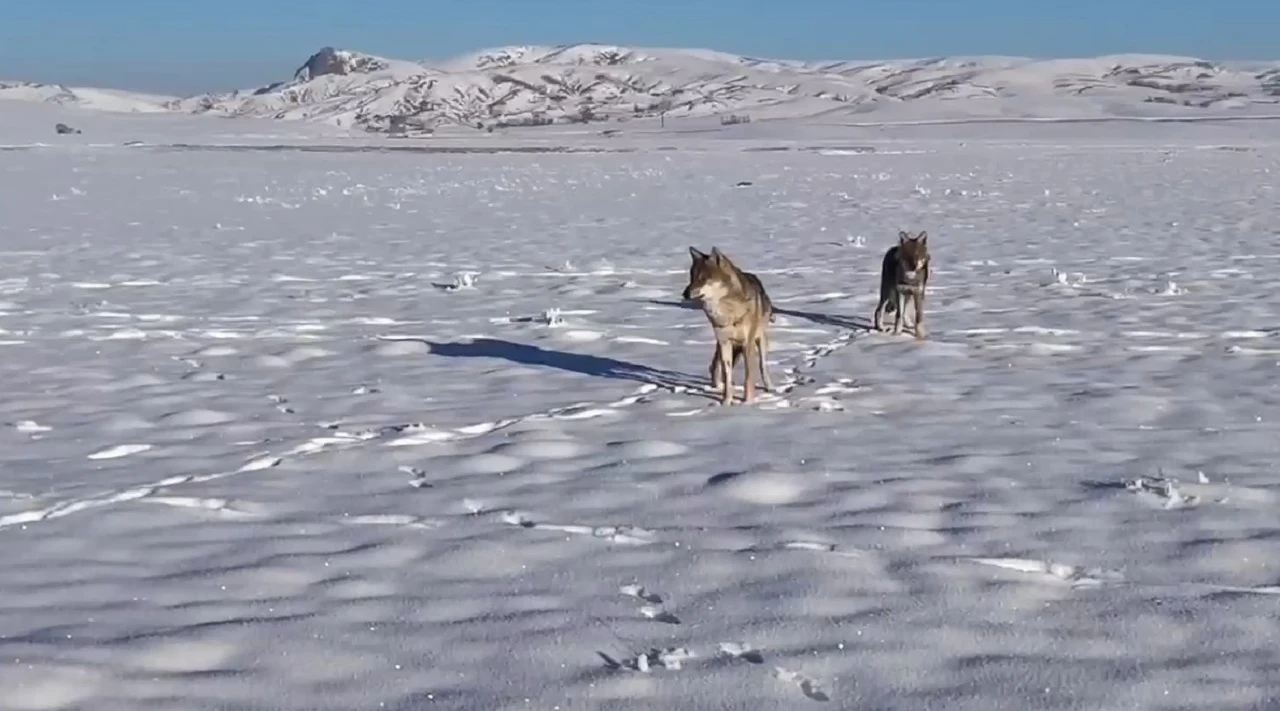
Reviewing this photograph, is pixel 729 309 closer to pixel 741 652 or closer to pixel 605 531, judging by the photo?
pixel 605 531

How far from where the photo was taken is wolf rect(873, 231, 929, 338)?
10359 millimetres

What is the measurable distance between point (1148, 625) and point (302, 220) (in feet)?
64.9

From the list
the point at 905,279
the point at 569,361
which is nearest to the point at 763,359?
the point at 569,361

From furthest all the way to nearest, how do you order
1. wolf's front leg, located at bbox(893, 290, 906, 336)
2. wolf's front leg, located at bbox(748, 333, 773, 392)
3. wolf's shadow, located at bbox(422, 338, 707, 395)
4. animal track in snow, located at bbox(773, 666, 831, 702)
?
wolf's front leg, located at bbox(893, 290, 906, 336) < wolf's shadow, located at bbox(422, 338, 707, 395) < wolf's front leg, located at bbox(748, 333, 773, 392) < animal track in snow, located at bbox(773, 666, 831, 702)

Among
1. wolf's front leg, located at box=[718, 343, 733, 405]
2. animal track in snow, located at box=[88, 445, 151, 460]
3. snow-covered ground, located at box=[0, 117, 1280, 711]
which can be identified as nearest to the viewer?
snow-covered ground, located at box=[0, 117, 1280, 711]

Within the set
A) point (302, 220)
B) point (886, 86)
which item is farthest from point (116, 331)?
point (886, 86)

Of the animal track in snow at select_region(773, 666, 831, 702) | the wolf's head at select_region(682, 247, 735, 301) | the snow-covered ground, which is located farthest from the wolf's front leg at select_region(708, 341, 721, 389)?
the animal track in snow at select_region(773, 666, 831, 702)

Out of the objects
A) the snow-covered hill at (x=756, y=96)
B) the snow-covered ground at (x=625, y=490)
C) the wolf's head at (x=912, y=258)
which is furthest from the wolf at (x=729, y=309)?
the snow-covered hill at (x=756, y=96)

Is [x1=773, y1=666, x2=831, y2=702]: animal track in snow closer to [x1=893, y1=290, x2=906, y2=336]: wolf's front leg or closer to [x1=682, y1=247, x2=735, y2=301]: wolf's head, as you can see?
[x1=682, y1=247, x2=735, y2=301]: wolf's head

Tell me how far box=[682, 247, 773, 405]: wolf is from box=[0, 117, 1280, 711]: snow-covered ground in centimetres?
30

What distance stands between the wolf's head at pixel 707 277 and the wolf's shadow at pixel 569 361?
883mm

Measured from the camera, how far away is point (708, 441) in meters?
7.24

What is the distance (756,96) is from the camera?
15725cm

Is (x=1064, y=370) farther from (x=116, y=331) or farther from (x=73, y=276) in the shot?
(x=73, y=276)
